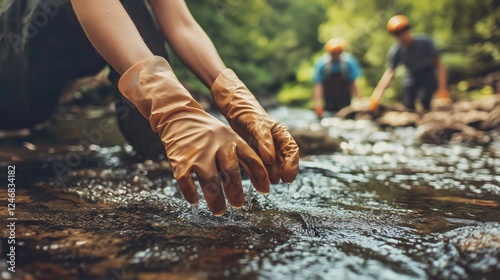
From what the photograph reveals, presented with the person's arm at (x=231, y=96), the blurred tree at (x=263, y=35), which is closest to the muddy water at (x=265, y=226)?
the person's arm at (x=231, y=96)

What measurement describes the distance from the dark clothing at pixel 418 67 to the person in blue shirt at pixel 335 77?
3.24 feet

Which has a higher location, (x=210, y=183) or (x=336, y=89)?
(x=336, y=89)

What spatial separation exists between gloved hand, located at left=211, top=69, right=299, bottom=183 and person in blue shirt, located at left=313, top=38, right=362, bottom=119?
20.6 ft

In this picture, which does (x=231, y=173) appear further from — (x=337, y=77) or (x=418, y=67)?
(x=337, y=77)

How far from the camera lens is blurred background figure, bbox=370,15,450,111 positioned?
265 inches

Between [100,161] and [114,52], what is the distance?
1375 millimetres

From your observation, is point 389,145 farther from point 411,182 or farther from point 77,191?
point 77,191

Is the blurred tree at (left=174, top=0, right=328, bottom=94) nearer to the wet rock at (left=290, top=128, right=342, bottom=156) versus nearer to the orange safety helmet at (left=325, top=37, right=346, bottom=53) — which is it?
the orange safety helmet at (left=325, top=37, right=346, bottom=53)

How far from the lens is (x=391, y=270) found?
1.07m

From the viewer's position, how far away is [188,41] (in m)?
2.16

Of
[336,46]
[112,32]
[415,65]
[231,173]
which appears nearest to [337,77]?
[336,46]

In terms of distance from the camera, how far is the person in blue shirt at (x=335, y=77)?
8188 mm

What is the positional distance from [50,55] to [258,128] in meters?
1.82

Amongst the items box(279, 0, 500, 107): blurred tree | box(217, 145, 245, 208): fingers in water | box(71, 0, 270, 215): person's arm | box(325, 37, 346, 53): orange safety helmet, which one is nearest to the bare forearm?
box(71, 0, 270, 215): person's arm
